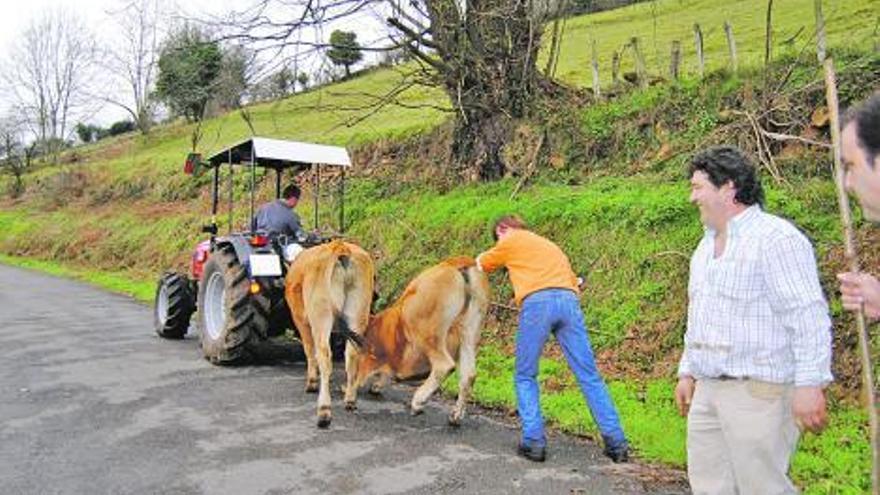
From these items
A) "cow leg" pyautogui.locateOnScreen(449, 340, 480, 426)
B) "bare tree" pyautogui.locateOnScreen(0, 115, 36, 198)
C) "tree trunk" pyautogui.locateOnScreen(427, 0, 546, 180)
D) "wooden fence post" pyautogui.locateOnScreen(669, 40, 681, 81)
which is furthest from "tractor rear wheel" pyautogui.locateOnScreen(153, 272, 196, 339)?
"bare tree" pyautogui.locateOnScreen(0, 115, 36, 198)

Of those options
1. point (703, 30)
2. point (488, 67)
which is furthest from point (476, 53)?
point (703, 30)

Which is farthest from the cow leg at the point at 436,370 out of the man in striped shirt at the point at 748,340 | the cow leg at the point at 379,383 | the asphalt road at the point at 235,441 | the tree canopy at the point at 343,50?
the tree canopy at the point at 343,50

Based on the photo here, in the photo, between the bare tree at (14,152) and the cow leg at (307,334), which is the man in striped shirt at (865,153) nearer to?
the cow leg at (307,334)

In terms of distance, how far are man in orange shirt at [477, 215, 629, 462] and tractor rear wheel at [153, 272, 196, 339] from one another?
6624 millimetres

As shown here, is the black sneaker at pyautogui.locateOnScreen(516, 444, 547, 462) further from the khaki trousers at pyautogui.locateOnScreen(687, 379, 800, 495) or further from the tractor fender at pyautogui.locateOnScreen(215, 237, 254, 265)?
the tractor fender at pyautogui.locateOnScreen(215, 237, 254, 265)

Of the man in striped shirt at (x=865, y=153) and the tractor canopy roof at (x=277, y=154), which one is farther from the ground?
the tractor canopy roof at (x=277, y=154)

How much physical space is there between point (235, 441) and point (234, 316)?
9.15ft

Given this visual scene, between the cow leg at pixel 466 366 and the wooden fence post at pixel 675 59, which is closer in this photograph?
the cow leg at pixel 466 366

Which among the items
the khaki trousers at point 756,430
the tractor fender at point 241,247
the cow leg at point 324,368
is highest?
the tractor fender at point 241,247

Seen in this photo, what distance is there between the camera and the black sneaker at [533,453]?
5.76 m

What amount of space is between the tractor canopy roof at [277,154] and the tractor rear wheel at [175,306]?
1.92m

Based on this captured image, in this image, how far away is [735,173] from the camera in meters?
3.62

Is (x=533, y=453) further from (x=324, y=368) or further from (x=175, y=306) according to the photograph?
(x=175, y=306)

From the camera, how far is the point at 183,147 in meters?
40.8
